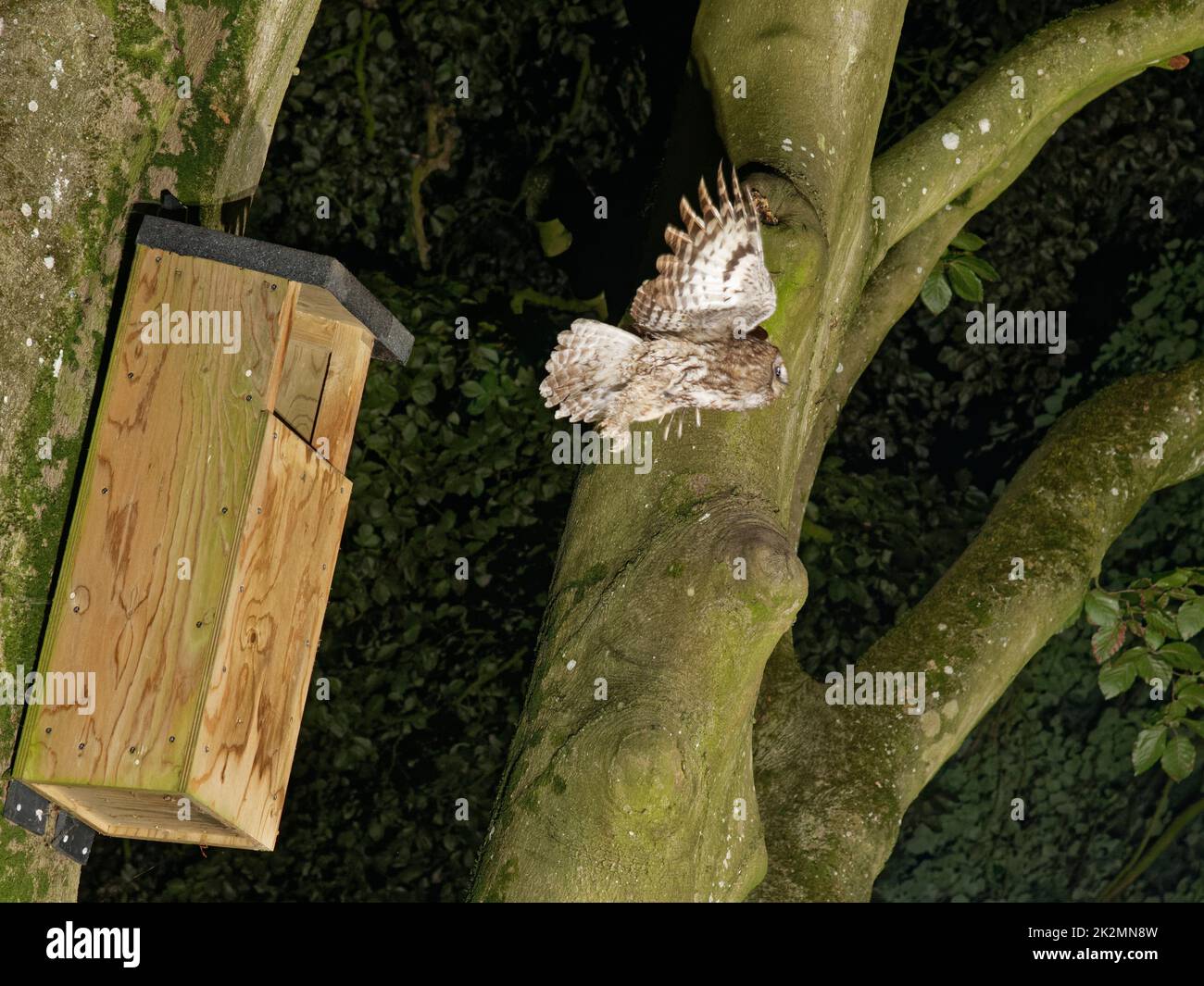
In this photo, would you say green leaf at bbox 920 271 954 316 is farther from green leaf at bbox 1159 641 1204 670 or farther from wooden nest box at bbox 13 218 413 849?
wooden nest box at bbox 13 218 413 849

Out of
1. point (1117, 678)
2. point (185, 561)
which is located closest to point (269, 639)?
point (185, 561)

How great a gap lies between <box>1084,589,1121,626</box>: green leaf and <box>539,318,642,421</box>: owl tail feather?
57.8 inches

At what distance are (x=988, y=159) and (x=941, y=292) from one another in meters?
0.49

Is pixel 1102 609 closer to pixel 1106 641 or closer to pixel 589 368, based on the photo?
pixel 1106 641

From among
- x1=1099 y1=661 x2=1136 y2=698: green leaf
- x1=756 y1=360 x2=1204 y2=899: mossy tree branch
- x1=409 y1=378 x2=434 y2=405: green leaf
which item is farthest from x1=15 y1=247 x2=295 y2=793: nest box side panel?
x1=1099 y1=661 x2=1136 y2=698: green leaf

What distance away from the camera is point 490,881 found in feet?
7.50

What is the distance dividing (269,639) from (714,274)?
3.29ft

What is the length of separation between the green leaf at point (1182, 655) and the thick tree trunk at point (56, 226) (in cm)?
261

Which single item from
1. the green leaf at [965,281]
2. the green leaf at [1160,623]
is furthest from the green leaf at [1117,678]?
the green leaf at [965,281]

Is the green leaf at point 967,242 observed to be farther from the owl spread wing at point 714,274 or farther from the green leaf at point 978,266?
the owl spread wing at point 714,274

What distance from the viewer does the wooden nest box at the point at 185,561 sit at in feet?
7.13

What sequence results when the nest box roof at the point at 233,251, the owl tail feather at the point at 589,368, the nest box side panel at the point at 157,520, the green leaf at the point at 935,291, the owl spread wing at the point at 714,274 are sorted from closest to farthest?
the nest box side panel at the point at 157,520
the nest box roof at the point at 233,251
the owl spread wing at the point at 714,274
the owl tail feather at the point at 589,368
the green leaf at the point at 935,291

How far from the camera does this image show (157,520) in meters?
2.23

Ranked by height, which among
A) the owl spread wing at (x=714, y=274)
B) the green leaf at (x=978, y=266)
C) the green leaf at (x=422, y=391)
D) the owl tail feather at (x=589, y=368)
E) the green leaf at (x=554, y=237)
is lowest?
the owl tail feather at (x=589, y=368)
